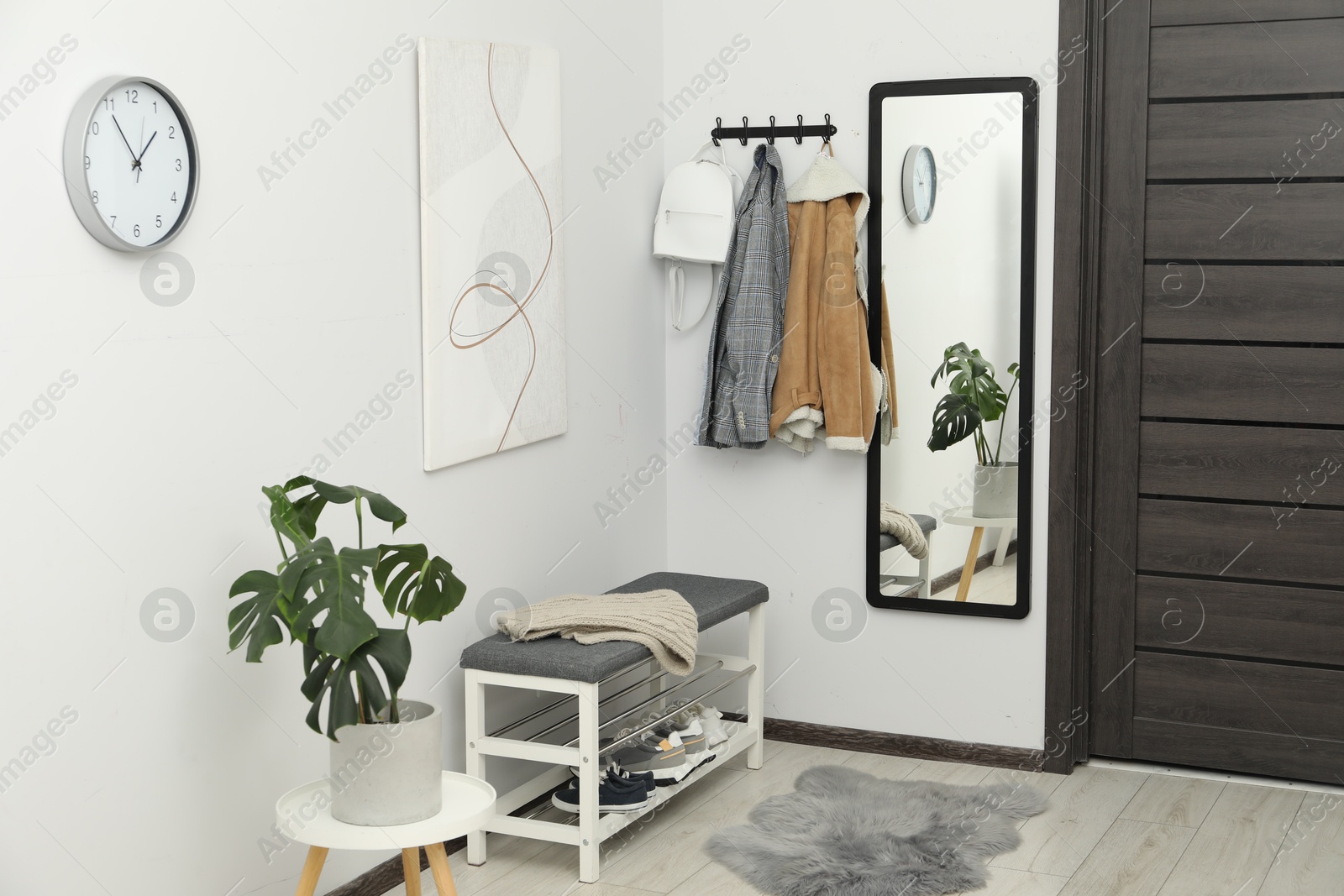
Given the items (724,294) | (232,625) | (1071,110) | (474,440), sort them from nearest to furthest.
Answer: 1. (232,625)
2. (474,440)
3. (1071,110)
4. (724,294)

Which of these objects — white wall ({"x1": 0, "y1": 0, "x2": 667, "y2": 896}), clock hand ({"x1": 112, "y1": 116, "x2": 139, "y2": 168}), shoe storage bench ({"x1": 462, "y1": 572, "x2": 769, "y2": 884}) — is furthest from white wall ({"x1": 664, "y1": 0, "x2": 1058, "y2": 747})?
clock hand ({"x1": 112, "y1": 116, "x2": 139, "y2": 168})

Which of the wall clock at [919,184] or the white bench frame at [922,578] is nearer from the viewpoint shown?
the wall clock at [919,184]

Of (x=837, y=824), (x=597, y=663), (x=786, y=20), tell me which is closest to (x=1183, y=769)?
(x=837, y=824)

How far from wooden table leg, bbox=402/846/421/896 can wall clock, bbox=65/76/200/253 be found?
1107 millimetres

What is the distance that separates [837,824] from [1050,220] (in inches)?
62.1

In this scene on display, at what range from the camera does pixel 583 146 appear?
326cm

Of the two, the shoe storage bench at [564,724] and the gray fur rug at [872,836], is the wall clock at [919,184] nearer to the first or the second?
the shoe storage bench at [564,724]

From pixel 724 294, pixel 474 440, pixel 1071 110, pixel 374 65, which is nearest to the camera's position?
pixel 374 65

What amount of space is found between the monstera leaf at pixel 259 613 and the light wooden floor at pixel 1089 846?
99 centimetres

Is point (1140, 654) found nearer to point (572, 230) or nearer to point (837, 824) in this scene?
point (837, 824)

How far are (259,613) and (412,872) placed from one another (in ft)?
1.98

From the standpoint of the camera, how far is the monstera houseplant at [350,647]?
1.93 metres

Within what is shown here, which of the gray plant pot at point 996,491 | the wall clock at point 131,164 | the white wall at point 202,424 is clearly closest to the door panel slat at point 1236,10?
the gray plant pot at point 996,491

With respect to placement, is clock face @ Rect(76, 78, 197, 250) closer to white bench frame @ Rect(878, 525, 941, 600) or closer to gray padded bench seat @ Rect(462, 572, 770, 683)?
gray padded bench seat @ Rect(462, 572, 770, 683)
